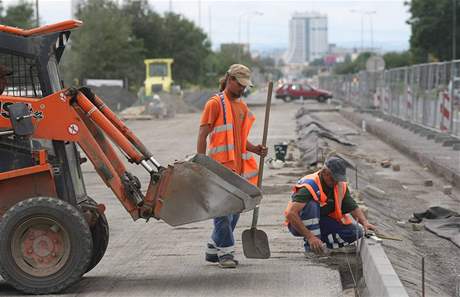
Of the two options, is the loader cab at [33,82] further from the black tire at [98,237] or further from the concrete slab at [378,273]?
the concrete slab at [378,273]

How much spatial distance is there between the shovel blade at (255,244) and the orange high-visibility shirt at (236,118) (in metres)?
0.59

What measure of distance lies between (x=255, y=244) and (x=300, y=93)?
6411 centimetres

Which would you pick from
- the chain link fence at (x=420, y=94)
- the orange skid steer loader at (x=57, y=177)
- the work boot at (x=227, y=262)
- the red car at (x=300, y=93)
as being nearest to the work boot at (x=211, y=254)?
the work boot at (x=227, y=262)

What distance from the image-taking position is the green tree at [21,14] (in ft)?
196

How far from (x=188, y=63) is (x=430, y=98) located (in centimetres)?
5757

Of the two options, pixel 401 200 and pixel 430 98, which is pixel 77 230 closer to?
pixel 401 200

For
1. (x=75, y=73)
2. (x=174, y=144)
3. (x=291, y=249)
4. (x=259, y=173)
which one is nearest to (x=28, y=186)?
(x=259, y=173)

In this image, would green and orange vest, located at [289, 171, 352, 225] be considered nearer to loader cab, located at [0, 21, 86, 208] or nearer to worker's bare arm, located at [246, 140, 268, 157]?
worker's bare arm, located at [246, 140, 268, 157]

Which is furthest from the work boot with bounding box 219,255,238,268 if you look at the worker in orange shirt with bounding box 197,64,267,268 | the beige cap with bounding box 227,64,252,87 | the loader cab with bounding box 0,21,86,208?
the beige cap with bounding box 227,64,252,87

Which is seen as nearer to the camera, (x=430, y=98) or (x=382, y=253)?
(x=382, y=253)

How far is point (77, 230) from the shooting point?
8.57 meters

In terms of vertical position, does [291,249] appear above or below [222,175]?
below

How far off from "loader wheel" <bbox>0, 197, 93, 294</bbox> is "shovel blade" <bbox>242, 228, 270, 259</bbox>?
1.71 m

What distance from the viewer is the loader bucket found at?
8859 mm
